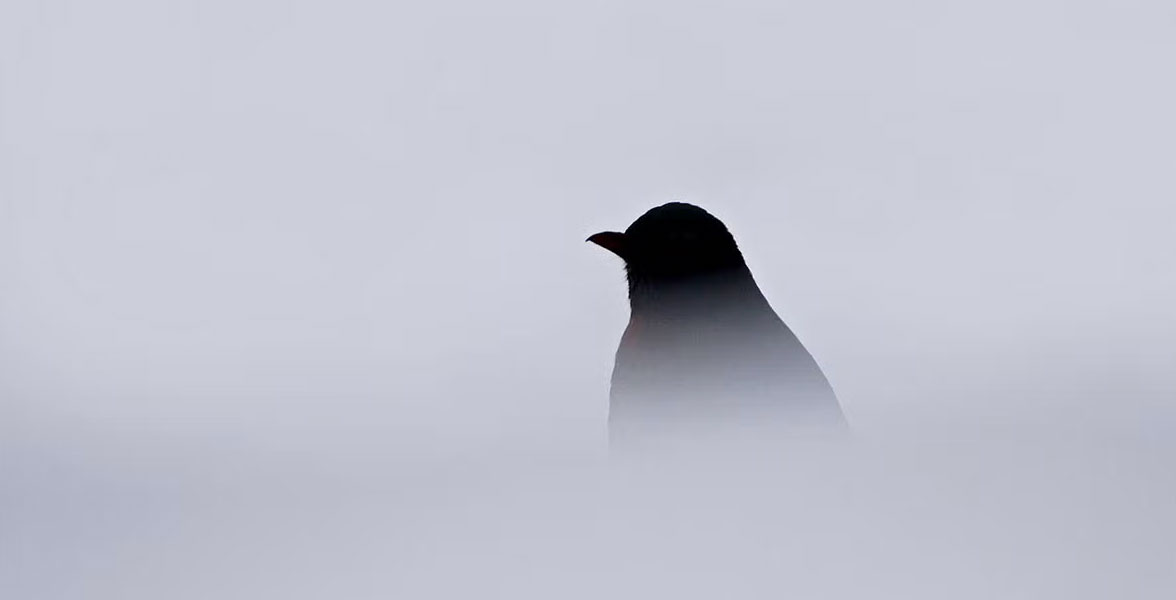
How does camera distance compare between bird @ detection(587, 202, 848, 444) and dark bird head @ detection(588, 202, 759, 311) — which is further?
dark bird head @ detection(588, 202, 759, 311)

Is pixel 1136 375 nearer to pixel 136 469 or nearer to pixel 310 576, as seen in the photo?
pixel 310 576

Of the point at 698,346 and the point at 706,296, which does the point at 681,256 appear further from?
the point at 698,346

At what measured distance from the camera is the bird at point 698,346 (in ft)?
19.7

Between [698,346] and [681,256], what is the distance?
424 mm

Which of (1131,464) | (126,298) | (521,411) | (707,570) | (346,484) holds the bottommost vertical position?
(707,570)

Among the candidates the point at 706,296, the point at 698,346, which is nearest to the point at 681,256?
the point at 706,296

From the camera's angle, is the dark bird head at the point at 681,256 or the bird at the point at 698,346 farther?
the dark bird head at the point at 681,256

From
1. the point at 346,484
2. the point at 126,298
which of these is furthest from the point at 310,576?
the point at 126,298

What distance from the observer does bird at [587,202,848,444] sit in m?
6.01

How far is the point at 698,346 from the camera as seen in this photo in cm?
636

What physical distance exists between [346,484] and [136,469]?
71.0 inches

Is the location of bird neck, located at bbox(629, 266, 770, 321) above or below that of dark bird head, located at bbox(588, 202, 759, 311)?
below

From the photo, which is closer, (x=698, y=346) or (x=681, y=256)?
(x=698, y=346)

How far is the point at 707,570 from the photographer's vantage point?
346 centimetres
